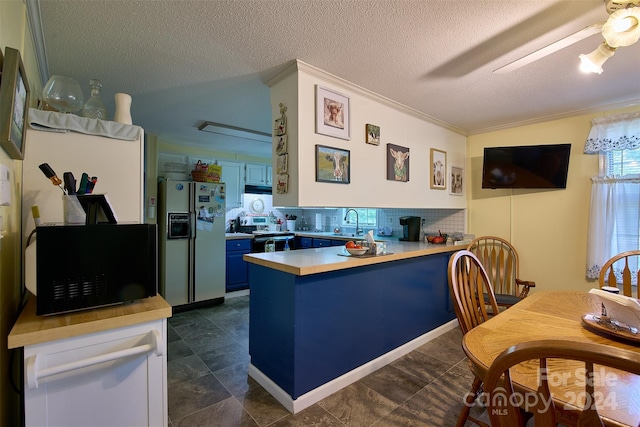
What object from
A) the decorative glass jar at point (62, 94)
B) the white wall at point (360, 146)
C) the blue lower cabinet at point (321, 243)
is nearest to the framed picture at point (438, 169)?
the white wall at point (360, 146)

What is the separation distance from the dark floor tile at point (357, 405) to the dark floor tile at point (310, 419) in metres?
0.04

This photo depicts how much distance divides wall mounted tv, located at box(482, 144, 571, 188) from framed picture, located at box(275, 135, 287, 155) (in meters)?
2.39

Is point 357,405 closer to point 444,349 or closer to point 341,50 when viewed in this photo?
point 444,349

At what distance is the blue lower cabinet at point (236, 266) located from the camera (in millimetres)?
4148

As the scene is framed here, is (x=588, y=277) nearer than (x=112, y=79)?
No

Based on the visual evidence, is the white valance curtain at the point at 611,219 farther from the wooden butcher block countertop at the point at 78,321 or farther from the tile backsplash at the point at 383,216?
the wooden butcher block countertop at the point at 78,321

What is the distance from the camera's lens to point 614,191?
2600mm

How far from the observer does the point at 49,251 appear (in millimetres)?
1006

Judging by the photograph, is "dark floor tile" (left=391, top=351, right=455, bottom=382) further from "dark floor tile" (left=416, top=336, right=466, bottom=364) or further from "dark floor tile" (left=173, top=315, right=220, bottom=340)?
"dark floor tile" (left=173, top=315, right=220, bottom=340)

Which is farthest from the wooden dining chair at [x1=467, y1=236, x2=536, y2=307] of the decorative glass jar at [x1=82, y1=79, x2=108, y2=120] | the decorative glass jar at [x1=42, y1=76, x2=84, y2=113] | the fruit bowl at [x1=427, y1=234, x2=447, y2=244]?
the decorative glass jar at [x1=42, y1=76, x2=84, y2=113]

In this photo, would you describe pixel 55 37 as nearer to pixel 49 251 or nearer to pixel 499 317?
pixel 49 251

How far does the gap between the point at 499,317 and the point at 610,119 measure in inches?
101

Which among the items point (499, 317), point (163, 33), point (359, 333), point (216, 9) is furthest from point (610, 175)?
point (163, 33)

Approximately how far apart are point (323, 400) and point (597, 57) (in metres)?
2.44
